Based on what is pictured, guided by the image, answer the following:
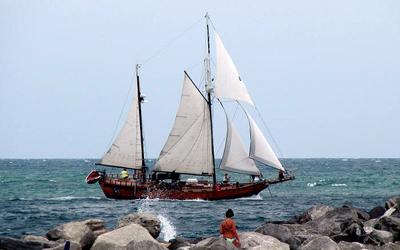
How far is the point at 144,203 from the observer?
198 ft

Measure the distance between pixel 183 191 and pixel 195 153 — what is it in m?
3.36

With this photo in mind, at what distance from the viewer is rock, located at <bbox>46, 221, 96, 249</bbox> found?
23.5m

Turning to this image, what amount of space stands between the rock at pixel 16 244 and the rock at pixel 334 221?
9519 millimetres

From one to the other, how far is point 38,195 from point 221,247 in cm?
5369

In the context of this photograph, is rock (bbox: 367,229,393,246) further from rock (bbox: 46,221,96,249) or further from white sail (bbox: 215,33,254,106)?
white sail (bbox: 215,33,254,106)

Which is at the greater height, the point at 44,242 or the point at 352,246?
the point at 44,242

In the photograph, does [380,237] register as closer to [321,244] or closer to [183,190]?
[321,244]

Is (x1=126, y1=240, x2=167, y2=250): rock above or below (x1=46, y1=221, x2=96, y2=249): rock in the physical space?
below

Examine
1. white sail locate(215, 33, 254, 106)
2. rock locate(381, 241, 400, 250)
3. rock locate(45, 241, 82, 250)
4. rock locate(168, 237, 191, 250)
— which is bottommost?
rock locate(381, 241, 400, 250)

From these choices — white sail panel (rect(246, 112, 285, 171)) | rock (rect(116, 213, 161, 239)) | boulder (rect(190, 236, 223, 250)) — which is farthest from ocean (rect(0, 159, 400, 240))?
boulder (rect(190, 236, 223, 250))

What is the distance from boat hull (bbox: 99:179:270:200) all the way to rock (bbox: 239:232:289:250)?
38.0 meters

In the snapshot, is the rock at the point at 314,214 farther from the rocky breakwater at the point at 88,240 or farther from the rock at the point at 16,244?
the rock at the point at 16,244

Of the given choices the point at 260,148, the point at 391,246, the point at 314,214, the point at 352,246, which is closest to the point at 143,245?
the point at 352,246

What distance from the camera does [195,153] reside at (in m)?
63.1
